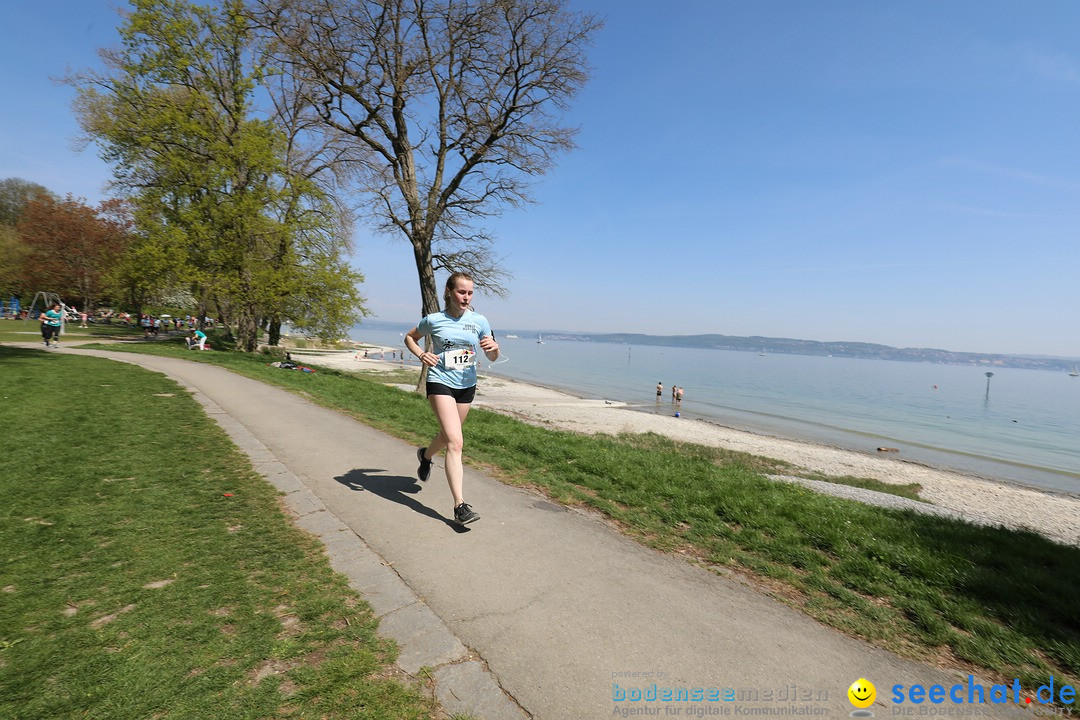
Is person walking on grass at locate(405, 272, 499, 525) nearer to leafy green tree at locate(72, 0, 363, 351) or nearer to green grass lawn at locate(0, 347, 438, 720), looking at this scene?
green grass lawn at locate(0, 347, 438, 720)

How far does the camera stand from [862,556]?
4.05 m

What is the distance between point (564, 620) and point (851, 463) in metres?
19.7

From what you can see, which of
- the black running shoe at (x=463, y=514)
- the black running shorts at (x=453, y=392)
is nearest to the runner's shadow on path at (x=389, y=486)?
the black running shoe at (x=463, y=514)

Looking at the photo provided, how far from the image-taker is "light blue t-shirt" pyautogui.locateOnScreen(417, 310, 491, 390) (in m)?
4.40

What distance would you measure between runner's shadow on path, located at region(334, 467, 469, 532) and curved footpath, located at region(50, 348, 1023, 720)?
0.04 m

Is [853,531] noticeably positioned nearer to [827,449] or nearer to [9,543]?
[9,543]

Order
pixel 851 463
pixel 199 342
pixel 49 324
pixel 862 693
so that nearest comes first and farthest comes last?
1. pixel 862 693
2. pixel 49 324
3. pixel 851 463
4. pixel 199 342

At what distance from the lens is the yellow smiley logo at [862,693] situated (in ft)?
7.86

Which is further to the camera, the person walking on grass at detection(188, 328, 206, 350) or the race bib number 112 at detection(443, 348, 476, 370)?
the person walking on grass at detection(188, 328, 206, 350)

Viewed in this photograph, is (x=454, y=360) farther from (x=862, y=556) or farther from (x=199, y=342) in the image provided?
(x=199, y=342)

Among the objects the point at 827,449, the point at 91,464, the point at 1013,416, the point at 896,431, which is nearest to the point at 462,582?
the point at 91,464

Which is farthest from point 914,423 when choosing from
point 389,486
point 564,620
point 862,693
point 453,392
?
point 564,620

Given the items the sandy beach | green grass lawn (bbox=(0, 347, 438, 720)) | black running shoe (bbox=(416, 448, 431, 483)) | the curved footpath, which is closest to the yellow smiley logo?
the curved footpath

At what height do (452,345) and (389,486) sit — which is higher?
(452,345)
